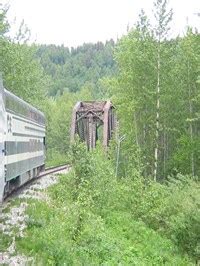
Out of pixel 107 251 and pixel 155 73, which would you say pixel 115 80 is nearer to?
pixel 155 73

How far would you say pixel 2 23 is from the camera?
33.3 m

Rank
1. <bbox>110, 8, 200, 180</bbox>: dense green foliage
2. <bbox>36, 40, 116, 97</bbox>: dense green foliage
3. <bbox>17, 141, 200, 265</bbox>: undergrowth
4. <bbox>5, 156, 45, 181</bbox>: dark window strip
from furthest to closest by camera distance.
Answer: <bbox>36, 40, 116, 97</bbox>: dense green foliage < <bbox>110, 8, 200, 180</bbox>: dense green foliage < <bbox>5, 156, 45, 181</bbox>: dark window strip < <bbox>17, 141, 200, 265</bbox>: undergrowth

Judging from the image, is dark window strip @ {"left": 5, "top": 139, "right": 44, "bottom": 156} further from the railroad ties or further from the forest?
the railroad ties

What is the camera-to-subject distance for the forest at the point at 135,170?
1493cm

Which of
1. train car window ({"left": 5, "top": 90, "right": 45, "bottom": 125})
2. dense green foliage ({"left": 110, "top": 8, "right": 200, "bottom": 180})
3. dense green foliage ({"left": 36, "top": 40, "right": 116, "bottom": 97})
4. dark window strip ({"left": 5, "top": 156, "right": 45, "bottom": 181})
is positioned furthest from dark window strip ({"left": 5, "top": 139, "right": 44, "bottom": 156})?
dense green foliage ({"left": 36, "top": 40, "right": 116, "bottom": 97})

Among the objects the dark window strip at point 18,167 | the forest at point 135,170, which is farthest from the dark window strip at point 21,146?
the forest at point 135,170

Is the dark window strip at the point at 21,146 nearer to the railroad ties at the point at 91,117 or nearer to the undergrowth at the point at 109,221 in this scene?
the undergrowth at the point at 109,221

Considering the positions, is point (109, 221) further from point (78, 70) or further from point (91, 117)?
point (78, 70)

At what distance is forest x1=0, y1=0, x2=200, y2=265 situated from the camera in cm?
1493

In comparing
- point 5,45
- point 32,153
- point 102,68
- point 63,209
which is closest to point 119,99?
point 5,45

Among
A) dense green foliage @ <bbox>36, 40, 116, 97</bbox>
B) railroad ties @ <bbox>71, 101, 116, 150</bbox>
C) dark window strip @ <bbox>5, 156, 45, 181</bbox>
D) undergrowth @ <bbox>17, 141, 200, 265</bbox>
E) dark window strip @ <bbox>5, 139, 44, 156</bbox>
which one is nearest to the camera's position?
undergrowth @ <bbox>17, 141, 200, 265</bbox>

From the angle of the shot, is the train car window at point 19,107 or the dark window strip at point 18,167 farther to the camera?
the train car window at point 19,107

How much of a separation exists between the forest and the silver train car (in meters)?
1.43

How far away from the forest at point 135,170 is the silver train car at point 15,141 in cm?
143
